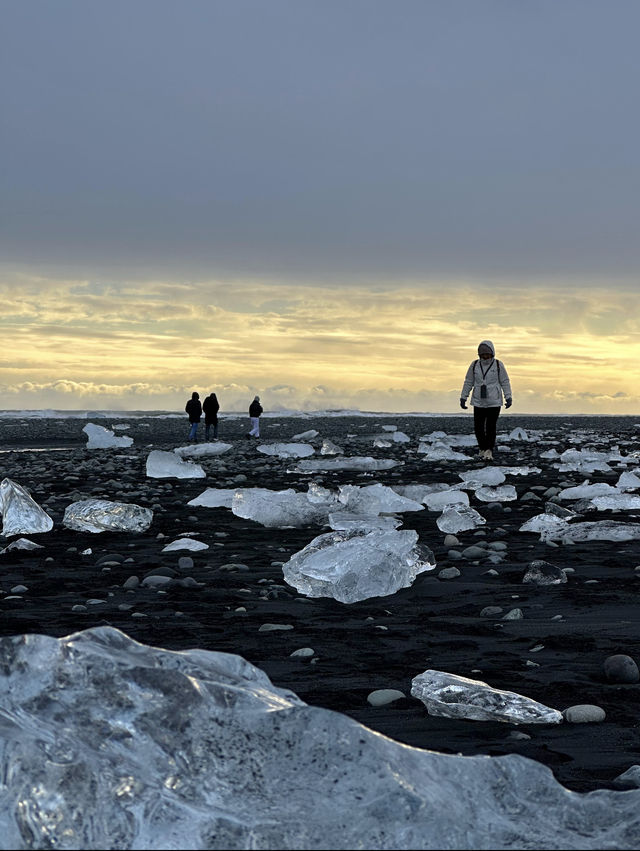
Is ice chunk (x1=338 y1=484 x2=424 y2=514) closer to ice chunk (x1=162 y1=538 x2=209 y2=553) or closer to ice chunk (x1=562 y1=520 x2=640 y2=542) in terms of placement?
ice chunk (x1=162 y1=538 x2=209 y2=553)

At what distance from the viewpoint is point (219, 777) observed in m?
1.60

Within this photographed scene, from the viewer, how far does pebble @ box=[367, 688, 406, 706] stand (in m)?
3.17

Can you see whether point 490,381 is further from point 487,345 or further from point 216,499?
point 216,499

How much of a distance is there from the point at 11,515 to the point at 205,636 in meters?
3.89

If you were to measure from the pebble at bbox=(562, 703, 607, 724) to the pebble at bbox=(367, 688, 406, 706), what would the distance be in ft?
1.96

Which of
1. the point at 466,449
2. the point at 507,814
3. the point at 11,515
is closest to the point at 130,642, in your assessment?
the point at 507,814

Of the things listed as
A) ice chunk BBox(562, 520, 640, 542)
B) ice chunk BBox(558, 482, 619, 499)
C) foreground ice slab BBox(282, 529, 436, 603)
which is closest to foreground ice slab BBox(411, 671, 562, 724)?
foreground ice slab BBox(282, 529, 436, 603)

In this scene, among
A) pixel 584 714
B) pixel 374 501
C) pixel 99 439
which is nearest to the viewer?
pixel 584 714

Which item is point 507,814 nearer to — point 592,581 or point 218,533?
point 592,581

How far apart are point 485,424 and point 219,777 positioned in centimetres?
1375

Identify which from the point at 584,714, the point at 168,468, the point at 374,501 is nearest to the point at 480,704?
the point at 584,714

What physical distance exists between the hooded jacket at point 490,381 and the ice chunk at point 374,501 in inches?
253

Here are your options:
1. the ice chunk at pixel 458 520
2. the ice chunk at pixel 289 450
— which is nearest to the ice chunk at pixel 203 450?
the ice chunk at pixel 289 450

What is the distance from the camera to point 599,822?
1.69 meters
